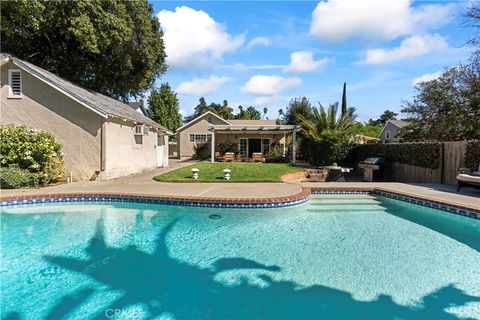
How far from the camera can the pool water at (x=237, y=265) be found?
3.97m

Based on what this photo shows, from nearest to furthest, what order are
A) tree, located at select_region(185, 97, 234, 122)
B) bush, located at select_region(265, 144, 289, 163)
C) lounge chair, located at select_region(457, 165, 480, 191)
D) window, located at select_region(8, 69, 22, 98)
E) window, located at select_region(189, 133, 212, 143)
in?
1. lounge chair, located at select_region(457, 165, 480, 191)
2. window, located at select_region(8, 69, 22, 98)
3. bush, located at select_region(265, 144, 289, 163)
4. window, located at select_region(189, 133, 212, 143)
5. tree, located at select_region(185, 97, 234, 122)

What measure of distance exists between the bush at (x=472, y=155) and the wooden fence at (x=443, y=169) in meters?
0.20

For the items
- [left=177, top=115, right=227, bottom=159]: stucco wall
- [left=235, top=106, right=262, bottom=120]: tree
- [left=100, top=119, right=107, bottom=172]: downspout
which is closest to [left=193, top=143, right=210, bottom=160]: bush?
[left=177, top=115, right=227, bottom=159]: stucco wall

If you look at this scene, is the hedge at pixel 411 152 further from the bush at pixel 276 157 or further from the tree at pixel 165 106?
the tree at pixel 165 106

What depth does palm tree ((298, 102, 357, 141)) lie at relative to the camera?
63.8ft

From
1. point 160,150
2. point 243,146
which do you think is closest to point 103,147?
point 160,150

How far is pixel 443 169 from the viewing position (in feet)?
43.1

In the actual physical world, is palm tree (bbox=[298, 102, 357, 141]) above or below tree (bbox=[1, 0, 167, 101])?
below

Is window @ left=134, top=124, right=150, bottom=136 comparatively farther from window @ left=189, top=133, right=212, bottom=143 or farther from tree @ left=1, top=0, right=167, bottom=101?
window @ left=189, top=133, right=212, bottom=143

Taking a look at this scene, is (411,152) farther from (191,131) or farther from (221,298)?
(191,131)

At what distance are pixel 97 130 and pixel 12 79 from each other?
468 centimetres

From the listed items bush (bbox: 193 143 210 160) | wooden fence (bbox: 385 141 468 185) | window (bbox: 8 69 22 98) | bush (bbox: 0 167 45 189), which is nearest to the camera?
bush (bbox: 0 167 45 189)

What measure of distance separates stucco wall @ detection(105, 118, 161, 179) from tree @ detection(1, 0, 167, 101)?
4988 mm

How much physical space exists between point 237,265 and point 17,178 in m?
10.4
